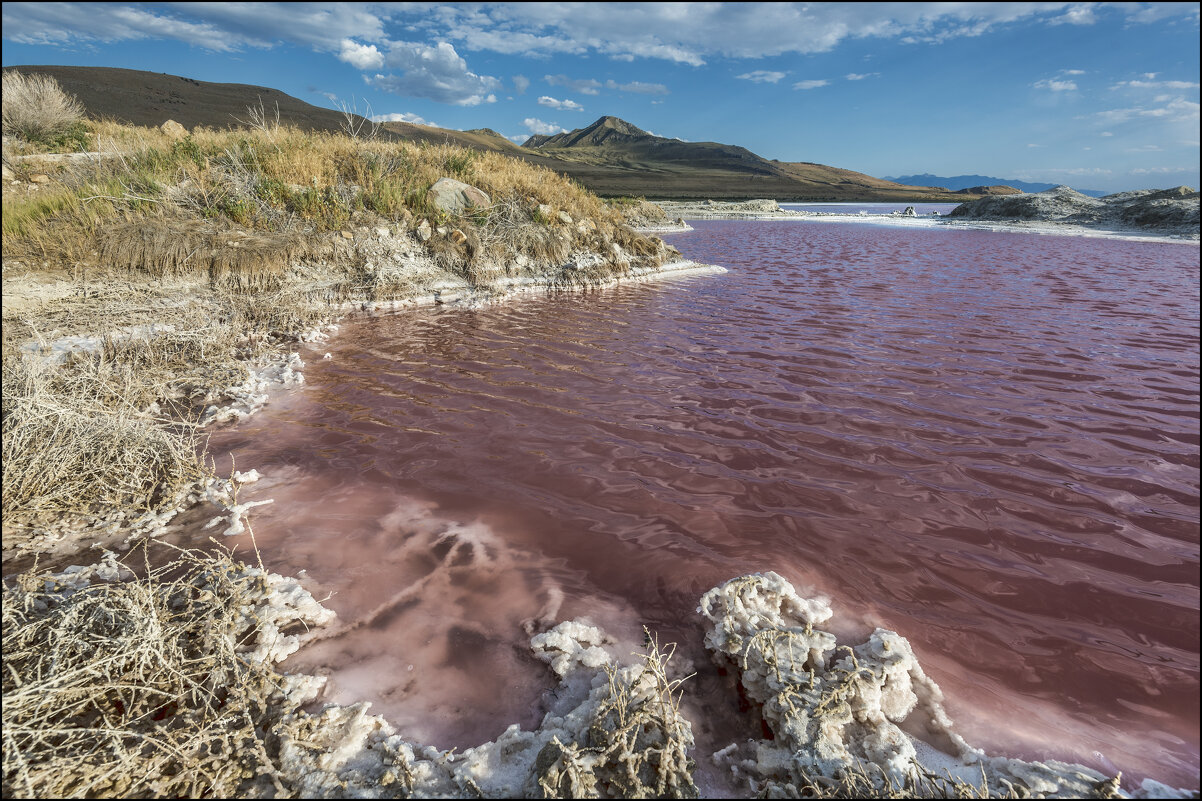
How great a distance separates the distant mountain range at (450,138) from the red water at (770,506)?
12.5m

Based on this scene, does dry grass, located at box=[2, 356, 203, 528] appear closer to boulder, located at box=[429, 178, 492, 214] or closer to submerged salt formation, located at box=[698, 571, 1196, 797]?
submerged salt formation, located at box=[698, 571, 1196, 797]

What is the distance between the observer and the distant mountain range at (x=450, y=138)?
56.2 metres

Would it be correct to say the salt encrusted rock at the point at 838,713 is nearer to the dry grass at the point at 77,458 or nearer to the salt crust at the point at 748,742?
the salt crust at the point at 748,742

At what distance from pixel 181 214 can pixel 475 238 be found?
5.58 m

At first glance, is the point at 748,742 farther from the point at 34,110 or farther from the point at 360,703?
the point at 34,110

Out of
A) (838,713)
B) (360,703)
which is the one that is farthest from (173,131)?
(838,713)

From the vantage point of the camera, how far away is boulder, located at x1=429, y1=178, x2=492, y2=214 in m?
12.1

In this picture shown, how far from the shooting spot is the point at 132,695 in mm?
2129

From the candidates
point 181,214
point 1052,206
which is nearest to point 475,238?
point 181,214

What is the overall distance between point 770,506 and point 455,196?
11425mm

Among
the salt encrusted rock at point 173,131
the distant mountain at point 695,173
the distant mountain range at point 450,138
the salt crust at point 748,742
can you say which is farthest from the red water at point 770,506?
the distant mountain at point 695,173

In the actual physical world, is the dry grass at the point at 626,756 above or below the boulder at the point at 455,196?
below

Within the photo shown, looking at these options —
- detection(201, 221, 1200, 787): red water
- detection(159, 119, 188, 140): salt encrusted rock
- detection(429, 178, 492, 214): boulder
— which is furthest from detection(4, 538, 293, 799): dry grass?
detection(159, 119, 188, 140): salt encrusted rock

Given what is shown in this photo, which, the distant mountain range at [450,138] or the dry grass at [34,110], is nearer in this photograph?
the dry grass at [34,110]
